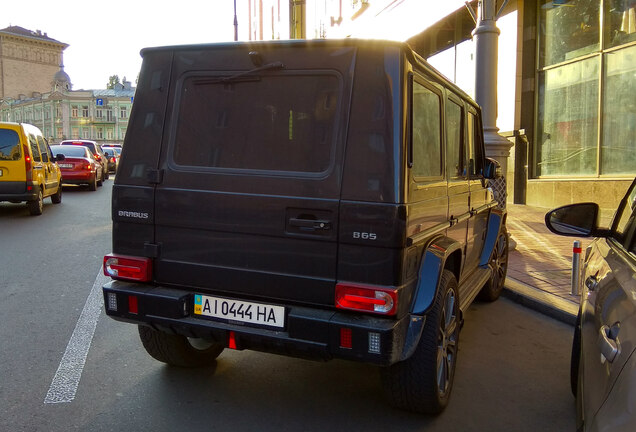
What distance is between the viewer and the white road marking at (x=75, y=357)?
11.3 ft

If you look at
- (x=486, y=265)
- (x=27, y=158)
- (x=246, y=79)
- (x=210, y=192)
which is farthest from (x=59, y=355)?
(x=27, y=158)

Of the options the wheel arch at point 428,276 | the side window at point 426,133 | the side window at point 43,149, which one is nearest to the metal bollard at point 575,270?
the side window at point 426,133

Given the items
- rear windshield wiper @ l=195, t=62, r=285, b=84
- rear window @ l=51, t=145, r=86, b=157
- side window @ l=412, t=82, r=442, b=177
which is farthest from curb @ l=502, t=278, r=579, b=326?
rear window @ l=51, t=145, r=86, b=157

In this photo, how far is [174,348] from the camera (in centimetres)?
368

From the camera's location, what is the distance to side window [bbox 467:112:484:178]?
4.52 metres

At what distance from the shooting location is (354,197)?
2807 mm

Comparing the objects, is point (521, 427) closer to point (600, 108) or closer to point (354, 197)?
point (354, 197)

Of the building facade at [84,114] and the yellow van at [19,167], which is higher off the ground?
the building facade at [84,114]

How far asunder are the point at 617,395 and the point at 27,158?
12.3 meters

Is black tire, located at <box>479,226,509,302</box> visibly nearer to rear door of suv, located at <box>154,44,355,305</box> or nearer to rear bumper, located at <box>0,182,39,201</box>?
rear door of suv, located at <box>154,44,355,305</box>

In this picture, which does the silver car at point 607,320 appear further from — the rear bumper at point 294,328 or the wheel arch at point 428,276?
the rear bumper at point 294,328

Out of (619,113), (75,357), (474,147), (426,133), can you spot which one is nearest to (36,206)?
(75,357)

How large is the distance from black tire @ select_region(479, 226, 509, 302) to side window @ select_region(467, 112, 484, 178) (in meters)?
0.98

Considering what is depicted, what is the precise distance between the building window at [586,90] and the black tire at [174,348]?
33.7 ft
